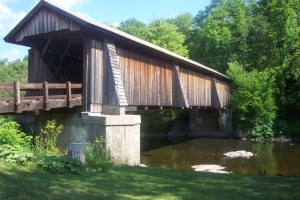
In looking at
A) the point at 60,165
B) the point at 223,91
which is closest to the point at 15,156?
the point at 60,165

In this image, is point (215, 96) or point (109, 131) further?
point (215, 96)

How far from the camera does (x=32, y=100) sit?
9406mm

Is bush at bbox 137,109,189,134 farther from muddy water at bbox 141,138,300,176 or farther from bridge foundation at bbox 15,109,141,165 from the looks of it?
bridge foundation at bbox 15,109,141,165

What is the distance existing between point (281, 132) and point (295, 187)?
65.9 feet

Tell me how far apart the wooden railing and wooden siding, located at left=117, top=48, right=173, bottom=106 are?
245 centimetres

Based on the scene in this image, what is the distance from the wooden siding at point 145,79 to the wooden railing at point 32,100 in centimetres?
245

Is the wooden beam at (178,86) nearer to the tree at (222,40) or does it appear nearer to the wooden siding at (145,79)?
the wooden siding at (145,79)

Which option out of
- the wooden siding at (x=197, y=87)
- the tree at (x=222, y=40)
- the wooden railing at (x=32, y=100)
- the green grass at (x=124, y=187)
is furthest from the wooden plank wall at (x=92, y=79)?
the tree at (x=222, y=40)

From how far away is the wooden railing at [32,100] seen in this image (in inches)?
336

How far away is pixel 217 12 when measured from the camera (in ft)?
130

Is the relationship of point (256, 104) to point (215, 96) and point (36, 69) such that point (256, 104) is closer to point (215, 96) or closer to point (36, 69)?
point (215, 96)

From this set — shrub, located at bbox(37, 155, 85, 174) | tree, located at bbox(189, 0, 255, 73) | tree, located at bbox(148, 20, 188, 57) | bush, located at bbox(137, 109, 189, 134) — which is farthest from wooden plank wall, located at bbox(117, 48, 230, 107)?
tree, located at bbox(189, 0, 255, 73)

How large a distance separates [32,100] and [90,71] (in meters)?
2.30

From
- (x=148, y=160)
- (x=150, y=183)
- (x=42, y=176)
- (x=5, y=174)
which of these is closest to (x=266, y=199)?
(x=150, y=183)
